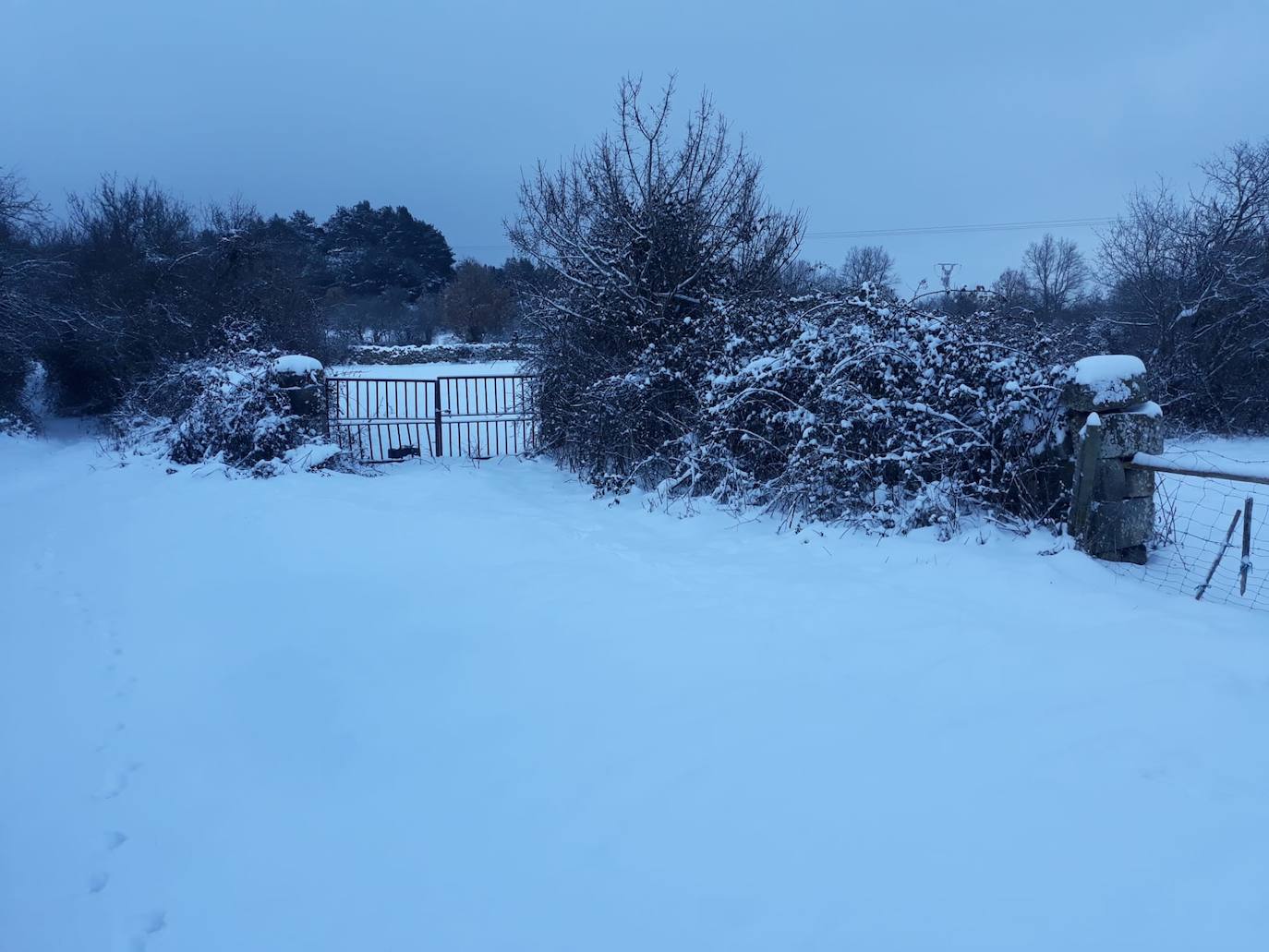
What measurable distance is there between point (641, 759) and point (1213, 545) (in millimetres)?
5301

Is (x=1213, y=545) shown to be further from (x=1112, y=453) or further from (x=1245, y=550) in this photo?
(x=1245, y=550)

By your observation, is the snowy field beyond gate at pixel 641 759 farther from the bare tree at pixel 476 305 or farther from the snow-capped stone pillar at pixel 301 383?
the bare tree at pixel 476 305

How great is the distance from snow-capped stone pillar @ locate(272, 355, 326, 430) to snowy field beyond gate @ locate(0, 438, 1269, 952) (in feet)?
17.1

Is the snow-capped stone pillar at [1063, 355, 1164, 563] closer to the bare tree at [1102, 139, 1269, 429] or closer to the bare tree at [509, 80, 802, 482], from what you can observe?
the bare tree at [509, 80, 802, 482]

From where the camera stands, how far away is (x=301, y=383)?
10297mm

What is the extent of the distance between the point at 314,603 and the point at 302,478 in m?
4.80

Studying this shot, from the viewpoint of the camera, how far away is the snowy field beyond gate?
2.17 m

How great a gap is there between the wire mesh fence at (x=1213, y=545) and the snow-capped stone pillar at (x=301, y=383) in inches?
383

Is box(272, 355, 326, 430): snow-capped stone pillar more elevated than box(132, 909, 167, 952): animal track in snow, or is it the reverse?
box(272, 355, 326, 430): snow-capped stone pillar

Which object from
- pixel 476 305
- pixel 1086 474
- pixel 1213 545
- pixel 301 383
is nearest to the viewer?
pixel 1086 474

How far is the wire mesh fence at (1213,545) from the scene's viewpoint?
430 centimetres

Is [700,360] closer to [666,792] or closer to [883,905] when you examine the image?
[666,792]

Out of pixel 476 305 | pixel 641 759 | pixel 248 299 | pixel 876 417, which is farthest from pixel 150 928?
pixel 476 305

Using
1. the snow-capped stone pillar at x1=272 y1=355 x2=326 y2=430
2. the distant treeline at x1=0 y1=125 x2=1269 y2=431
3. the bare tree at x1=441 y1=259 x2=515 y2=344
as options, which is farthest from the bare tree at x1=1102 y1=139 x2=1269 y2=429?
the bare tree at x1=441 y1=259 x2=515 y2=344
